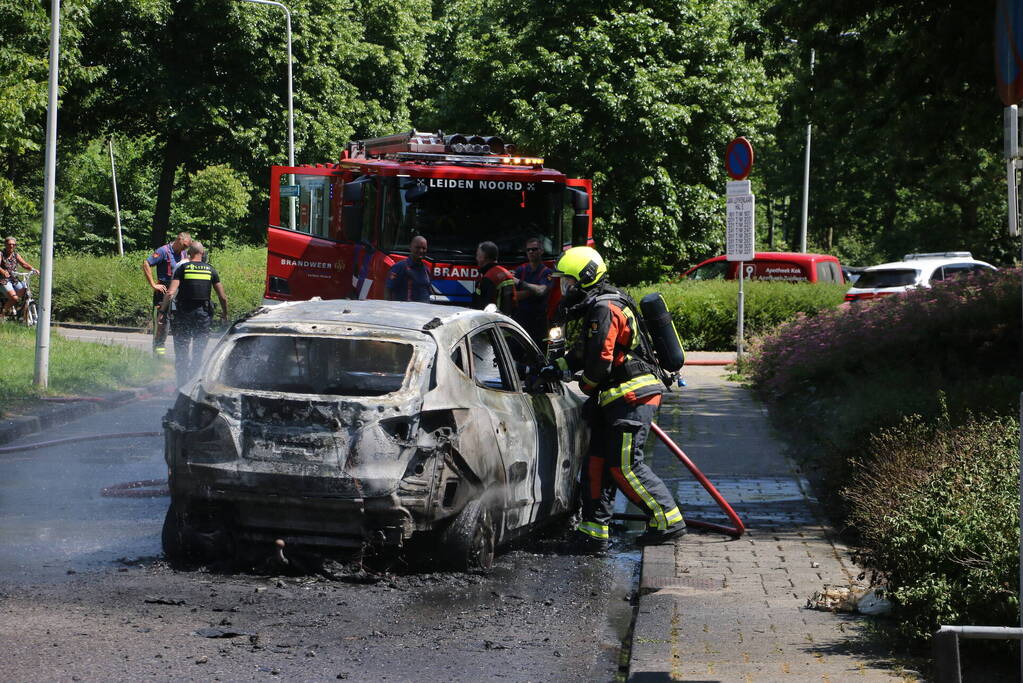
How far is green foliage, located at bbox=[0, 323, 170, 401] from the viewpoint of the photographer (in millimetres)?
15281

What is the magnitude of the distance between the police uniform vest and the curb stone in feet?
4.74

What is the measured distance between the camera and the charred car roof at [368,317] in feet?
23.7

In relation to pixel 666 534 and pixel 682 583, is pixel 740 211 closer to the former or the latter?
pixel 666 534

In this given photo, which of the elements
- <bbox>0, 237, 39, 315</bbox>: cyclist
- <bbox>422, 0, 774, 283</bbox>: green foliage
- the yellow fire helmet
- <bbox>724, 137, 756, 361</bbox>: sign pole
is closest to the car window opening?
the yellow fire helmet

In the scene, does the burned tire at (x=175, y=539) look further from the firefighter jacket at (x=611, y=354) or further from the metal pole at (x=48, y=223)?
the metal pole at (x=48, y=223)

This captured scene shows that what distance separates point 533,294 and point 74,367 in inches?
263

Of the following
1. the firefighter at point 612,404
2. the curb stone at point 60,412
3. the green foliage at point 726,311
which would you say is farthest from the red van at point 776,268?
the firefighter at point 612,404

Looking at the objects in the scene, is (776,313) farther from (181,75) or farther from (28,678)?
(181,75)

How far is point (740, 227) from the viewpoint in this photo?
18.3 metres

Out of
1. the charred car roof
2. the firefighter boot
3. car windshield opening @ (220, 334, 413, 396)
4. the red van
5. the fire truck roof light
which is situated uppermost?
the fire truck roof light

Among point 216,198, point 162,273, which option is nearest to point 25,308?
point 162,273

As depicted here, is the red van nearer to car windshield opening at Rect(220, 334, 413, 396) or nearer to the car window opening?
the car window opening

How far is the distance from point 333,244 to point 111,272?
15742 mm

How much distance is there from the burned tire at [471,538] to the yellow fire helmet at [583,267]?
1779 millimetres
